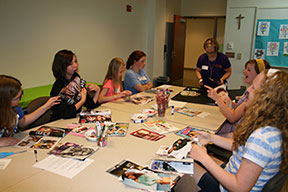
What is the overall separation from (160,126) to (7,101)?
1.21m

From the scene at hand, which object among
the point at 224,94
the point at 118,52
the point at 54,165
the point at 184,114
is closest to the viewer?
the point at 54,165

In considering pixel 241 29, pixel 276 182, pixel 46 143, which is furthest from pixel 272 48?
pixel 46 143

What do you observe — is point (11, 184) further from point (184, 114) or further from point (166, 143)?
point (184, 114)

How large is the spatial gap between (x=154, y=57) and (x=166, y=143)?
4.95 meters

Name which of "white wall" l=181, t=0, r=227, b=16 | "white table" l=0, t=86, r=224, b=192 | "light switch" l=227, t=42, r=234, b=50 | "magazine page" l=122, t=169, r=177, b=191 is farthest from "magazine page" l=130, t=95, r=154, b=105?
"white wall" l=181, t=0, r=227, b=16

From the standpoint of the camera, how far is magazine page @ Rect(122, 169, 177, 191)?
1177mm

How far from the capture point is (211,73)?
3.82 m

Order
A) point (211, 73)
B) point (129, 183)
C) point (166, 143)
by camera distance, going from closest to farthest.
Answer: point (129, 183) → point (166, 143) → point (211, 73)

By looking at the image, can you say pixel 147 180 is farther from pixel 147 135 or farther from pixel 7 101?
pixel 7 101

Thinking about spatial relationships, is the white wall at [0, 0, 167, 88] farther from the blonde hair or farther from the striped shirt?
the striped shirt

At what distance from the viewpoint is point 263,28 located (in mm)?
4746

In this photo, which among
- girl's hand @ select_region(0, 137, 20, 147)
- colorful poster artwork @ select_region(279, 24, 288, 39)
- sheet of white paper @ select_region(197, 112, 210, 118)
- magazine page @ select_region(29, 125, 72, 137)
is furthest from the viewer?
colorful poster artwork @ select_region(279, 24, 288, 39)

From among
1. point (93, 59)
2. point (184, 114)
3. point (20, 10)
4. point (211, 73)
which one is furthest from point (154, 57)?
point (184, 114)

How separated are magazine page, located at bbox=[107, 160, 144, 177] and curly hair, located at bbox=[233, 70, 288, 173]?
0.66 meters
